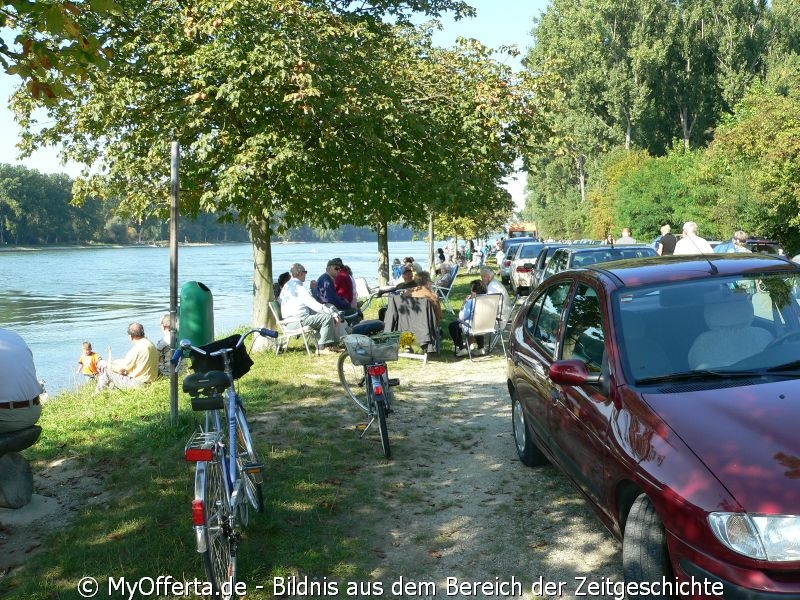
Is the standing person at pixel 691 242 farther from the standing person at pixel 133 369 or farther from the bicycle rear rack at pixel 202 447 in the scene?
the bicycle rear rack at pixel 202 447

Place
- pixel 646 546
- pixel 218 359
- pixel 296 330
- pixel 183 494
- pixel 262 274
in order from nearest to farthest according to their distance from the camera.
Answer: pixel 646 546 → pixel 218 359 → pixel 183 494 → pixel 296 330 → pixel 262 274

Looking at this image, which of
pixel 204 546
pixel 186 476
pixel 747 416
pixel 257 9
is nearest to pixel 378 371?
pixel 186 476

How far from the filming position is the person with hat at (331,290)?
14523mm

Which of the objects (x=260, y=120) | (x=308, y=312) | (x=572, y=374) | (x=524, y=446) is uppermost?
(x=260, y=120)

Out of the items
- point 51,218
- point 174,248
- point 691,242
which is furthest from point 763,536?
point 51,218

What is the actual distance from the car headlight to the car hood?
0.04m

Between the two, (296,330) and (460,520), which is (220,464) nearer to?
(460,520)

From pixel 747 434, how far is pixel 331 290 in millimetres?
11171

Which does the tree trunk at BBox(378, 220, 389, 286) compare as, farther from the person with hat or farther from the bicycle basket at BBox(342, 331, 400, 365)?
the bicycle basket at BBox(342, 331, 400, 365)

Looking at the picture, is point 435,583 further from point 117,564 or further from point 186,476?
point 186,476

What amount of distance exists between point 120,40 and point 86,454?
7.51 meters

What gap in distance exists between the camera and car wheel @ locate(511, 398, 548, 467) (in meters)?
6.75

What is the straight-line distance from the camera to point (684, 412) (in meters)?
3.98

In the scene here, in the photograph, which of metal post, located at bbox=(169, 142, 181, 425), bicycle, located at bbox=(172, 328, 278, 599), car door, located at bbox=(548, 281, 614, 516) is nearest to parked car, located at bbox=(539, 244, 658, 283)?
metal post, located at bbox=(169, 142, 181, 425)
